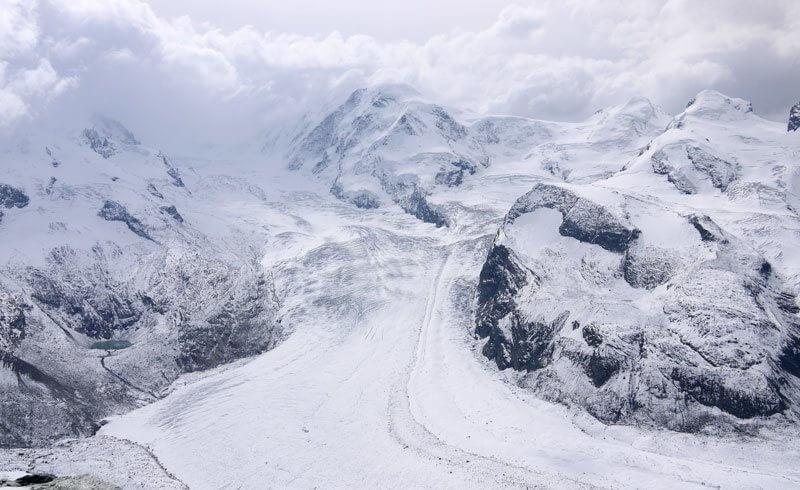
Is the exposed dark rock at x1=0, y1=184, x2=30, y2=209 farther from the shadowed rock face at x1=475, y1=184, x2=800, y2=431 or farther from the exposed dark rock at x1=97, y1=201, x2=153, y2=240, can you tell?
the shadowed rock face at x1=475, y1=184, x2=800, y2=431

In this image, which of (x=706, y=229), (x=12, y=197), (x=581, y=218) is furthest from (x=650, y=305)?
(x=12, y=197)

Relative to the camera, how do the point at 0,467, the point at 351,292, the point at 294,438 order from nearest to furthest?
the point at 0,467 → the point at 294,438 → the point at 351,292

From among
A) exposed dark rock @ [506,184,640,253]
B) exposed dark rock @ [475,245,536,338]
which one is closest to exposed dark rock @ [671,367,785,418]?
exposed dark rock @ [506,184,640,253]

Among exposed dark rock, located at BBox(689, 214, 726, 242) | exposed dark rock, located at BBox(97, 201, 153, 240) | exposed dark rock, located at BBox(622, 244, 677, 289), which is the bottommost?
exposed dark rock, located at BBox(622, 244, 677, 289)

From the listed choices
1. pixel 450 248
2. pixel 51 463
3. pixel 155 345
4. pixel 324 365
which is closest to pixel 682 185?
pixel 450 248

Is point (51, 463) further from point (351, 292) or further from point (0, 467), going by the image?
point (351, 292)

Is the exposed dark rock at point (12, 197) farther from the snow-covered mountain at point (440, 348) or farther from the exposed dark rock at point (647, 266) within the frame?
the exposed dark rock at point (647, 266)
